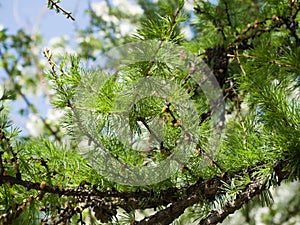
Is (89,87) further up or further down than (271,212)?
further up

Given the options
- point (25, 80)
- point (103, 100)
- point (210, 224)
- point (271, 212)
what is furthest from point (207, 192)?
point (25, 80)

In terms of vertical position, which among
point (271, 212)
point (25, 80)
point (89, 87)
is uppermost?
point (25, 80)

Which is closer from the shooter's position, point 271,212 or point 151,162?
point 151,162

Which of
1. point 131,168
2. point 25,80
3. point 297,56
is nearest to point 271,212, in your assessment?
point 25,80

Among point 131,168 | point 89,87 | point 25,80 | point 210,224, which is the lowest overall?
point 210,224

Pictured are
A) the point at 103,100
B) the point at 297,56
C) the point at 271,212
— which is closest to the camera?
the point at 103,100

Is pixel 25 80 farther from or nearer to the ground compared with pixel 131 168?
farther from the ground

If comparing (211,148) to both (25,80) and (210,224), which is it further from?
(25,80)

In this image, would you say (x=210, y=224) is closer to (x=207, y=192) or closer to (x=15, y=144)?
(x=207, y=192)

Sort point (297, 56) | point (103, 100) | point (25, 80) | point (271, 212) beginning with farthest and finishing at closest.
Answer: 1. point (25, 80)
2. point (271, 212)
3. point (297, 56)
4. point (103, 100)
